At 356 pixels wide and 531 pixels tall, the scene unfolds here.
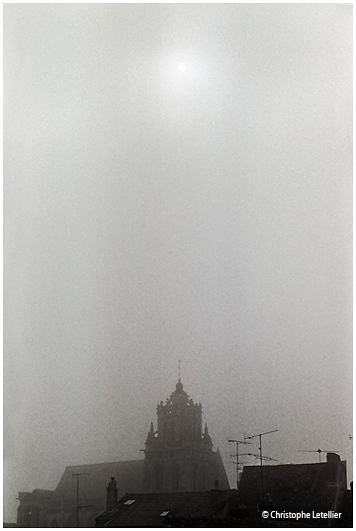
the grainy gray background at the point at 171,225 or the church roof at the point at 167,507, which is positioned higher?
the grainy gray background at the point at 171,225

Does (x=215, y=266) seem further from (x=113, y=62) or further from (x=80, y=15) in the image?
(x=80, y=15)

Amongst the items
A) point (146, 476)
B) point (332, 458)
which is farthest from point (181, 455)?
point (332, 458)

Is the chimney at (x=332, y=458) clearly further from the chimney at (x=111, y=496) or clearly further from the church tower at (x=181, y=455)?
the chimney at (x=111, y=496)

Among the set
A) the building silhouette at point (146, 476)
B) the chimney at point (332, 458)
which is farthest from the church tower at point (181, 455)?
Result: the chimney at point (332, 458)

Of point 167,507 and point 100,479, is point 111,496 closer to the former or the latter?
point 100,479

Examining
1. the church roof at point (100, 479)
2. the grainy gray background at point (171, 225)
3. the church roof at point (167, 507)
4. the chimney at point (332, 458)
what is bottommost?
the church roof at point (167, 507)

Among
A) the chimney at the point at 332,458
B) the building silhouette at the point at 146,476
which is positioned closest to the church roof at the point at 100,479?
the building silhouette at the point at 146,476

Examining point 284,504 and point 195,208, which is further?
point 195,208

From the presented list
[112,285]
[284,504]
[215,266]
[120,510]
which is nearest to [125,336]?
[112,285]
